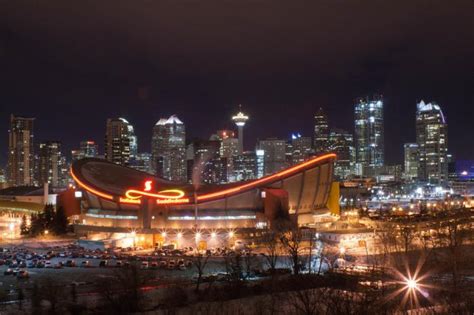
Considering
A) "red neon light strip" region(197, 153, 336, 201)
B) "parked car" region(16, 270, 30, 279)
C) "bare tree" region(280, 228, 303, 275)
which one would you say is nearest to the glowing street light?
"bare tree" region(280, 228, 303, 275)

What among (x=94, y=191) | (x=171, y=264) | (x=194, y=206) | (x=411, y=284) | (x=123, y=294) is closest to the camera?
(x=123, y=294)

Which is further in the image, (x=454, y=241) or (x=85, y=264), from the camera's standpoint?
(x=454, y=241)

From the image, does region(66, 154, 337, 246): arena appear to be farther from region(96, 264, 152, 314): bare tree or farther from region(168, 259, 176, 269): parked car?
region(96, 264, 152, 314): bare tree

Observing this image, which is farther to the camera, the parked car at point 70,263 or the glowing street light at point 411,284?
the parked car at point 70,263

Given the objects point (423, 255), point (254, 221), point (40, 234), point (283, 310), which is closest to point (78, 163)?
point (40, 234)

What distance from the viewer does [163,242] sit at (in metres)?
61.1

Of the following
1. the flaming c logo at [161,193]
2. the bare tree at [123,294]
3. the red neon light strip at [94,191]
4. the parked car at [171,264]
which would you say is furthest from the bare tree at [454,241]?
the red neon light strip at [94,191]

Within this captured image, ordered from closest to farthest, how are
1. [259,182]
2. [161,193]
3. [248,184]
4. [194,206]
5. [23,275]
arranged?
[23,275] → [161,193] → [194,206] → [248,184] → [259,182]

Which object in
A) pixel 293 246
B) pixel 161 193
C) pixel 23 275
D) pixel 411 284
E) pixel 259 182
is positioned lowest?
pixel 411 284

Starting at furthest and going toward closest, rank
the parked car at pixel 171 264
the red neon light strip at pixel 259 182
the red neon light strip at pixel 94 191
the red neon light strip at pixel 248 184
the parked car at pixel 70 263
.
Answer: the red neon light strip at pixel 94 191 < the red neon light strip at pixel 248 184 < the red neon light strip at pixel 259 182 < the parked car at pixel 70 263 < the parked car at pixel 171 264

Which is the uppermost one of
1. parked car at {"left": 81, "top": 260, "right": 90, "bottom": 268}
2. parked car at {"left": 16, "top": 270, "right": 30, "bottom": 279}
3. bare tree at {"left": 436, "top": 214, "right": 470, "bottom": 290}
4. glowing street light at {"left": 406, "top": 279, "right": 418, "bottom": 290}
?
bare tree at {"left": 436, "top": 214, "right": 470, "bottom": 290}

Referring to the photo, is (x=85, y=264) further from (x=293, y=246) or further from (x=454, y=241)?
(x=454, y=241)

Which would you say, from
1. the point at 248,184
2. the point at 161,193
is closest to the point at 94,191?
the point at 161,193

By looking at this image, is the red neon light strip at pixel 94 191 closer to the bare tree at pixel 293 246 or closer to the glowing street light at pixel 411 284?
the bare tree at pixel 293 246
